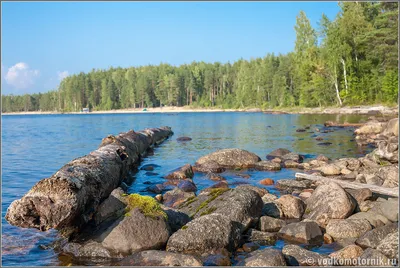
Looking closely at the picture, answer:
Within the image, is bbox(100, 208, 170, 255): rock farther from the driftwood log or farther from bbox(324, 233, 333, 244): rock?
bbox(324, 233, 333, 244): rock

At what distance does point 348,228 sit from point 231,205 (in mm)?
2890

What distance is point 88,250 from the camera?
8.20m

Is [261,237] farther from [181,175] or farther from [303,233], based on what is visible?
[181,175]

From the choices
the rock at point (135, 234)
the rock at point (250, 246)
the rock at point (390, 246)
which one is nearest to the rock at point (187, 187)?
the rock at point (135, 234)

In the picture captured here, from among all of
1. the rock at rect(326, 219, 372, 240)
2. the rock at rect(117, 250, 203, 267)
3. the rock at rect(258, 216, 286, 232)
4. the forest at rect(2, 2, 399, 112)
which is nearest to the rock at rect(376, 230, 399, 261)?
the rock at rect(326, 219, 372, 240)

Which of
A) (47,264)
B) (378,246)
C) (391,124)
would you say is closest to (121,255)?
(47,264)

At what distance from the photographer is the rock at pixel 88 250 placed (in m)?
8.09

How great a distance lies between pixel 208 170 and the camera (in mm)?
18594

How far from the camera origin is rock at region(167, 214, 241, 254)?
800 cm

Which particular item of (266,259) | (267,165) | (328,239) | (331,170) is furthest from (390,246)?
(267,165)

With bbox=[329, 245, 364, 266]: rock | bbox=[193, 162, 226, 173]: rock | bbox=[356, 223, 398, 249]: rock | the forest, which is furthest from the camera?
the forest

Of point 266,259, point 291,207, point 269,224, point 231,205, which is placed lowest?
point 269,224

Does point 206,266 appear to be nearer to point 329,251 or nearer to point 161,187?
point 329,251

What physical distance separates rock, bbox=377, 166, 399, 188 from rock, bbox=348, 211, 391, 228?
11.3 feet
